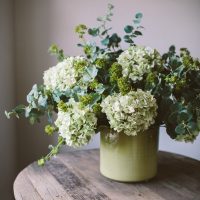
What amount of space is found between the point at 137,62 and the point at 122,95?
0.12 meters

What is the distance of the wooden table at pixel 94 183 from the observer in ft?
3.76

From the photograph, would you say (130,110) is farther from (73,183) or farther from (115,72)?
(73,183)

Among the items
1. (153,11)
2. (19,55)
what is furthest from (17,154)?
(153,11)

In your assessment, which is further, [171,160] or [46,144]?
[46,144]

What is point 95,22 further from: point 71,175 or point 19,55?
point 71,175

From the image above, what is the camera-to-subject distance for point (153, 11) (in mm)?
1769

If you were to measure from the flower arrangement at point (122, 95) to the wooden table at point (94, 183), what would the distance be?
115mm

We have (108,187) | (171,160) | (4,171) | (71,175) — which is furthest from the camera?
(4,171)

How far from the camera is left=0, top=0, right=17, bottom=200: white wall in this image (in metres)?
1.78

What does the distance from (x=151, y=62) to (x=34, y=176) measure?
0.58 m

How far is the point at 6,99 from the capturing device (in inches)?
71.9

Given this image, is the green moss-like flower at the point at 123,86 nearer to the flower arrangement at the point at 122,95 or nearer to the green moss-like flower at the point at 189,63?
the flower arrangement at the point at 122,95

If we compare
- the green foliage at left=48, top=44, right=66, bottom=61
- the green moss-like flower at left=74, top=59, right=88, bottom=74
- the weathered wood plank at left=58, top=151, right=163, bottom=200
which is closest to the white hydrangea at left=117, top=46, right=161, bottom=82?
the green moss-like flower at left=74, top=59, right=88, bottom=74

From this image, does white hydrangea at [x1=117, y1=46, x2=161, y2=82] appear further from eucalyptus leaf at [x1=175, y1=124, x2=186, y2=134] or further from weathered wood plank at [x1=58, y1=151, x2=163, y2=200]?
weathered wood plank at [x1=58, y1=151, x2=163, y2=200]
